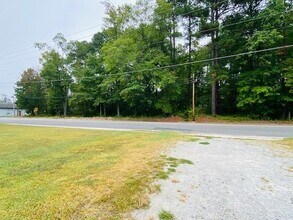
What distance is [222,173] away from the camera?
458 centimetres

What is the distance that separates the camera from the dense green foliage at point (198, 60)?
18.5 meters

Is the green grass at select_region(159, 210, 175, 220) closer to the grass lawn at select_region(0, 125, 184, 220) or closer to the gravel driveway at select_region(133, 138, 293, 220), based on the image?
the gravel driveway at select_region(133, 138, 293, 220)

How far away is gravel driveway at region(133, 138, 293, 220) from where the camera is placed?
120 inches

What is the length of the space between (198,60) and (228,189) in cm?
2322

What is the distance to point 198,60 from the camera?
83.4 feet

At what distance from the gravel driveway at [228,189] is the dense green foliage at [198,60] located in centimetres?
1167

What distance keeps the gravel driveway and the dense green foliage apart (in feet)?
38.3

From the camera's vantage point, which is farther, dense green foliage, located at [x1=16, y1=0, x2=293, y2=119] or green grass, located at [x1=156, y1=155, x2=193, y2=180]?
dense green foliage, located at [x1=16, y1=0, x2=293, y2=119]

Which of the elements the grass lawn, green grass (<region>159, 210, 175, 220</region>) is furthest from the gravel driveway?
the grass lawn

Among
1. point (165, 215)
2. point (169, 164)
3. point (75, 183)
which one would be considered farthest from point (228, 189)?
point (75, 183)

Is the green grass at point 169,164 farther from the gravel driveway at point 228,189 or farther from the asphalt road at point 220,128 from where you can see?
the asphalt road at point 220,128

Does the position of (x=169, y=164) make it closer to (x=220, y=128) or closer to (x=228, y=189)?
(x=228, y=189)

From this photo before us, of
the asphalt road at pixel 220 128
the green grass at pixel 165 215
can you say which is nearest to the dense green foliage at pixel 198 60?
the asphalt road at pixel 220 128

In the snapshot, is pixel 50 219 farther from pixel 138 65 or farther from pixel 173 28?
pixel 173 28
